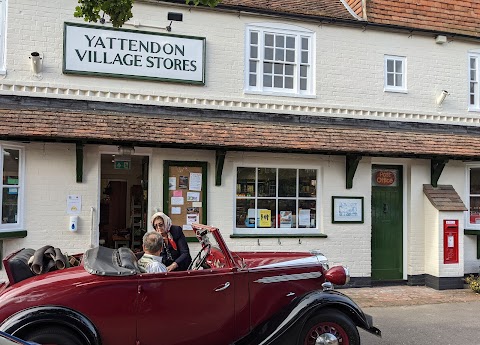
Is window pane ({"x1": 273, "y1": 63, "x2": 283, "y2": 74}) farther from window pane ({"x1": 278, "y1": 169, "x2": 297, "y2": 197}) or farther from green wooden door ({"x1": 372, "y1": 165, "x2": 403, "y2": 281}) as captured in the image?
green wooden door ({"x1": 372, "y1": 165, "x2": 403, "y2": 281})

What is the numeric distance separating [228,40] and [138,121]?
2360 mm

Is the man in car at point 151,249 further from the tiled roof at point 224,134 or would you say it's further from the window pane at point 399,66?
the window pane at point 399,66

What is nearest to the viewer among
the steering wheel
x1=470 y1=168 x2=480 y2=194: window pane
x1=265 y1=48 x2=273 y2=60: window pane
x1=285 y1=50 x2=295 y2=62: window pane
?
the steering wheel

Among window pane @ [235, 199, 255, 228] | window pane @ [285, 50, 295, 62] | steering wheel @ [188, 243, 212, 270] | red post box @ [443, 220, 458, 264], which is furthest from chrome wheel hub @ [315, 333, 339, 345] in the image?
window pane @ [285, 50, 295, 62]

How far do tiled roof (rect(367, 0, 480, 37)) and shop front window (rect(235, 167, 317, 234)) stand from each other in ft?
12.1

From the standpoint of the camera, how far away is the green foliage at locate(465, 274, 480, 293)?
28.8 ft

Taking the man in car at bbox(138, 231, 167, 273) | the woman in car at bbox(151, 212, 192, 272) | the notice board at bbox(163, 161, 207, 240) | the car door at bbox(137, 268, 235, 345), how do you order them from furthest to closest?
the notice board at bbox(163, 161, 207, 240), the woman in car at bbox(151, 212, 192, 272), the man in car at bbox(138, 231, 167, 273), the car door at bbox(137, 268, 235, 345)

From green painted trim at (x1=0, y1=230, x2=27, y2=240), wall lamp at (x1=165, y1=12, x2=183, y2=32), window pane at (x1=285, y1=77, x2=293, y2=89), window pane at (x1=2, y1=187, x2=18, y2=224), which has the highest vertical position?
wall lamp at (x1=165, y1=12, x2=183, y2=32)

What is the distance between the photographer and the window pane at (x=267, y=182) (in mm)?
8953

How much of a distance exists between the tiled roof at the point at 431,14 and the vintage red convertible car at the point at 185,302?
21.9ft

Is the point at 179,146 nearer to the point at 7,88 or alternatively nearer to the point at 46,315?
the point at 7,88

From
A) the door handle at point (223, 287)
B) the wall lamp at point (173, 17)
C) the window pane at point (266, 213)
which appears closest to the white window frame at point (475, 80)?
the window pane at point (266, 213)

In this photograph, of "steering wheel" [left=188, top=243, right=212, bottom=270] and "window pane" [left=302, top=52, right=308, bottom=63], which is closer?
"steering wheel" [left=188, top=243, right=212, bottom=270]

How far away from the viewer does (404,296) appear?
27.9 feet
